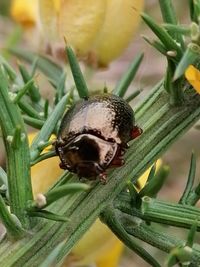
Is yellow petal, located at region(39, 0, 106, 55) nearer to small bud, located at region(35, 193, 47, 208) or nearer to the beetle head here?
the beetle head

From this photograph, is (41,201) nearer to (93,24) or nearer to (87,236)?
(87,236)

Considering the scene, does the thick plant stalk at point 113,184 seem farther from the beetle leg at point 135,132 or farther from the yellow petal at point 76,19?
the yellow petal at point 76,19

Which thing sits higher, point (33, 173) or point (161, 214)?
point (161, 214)

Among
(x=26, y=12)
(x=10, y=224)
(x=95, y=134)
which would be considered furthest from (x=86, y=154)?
(x=26, y=12)

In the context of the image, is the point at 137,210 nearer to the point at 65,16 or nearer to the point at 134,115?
the point at 134,115

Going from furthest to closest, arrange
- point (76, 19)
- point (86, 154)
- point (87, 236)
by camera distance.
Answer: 1. point (76, 19)
2. point (87, 236)
3. point (86, 154)

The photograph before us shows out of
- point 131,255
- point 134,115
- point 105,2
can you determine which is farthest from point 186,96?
point 131,255

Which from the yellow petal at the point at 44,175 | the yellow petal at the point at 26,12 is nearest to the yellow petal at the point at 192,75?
the yellow petal at the point at 44,175

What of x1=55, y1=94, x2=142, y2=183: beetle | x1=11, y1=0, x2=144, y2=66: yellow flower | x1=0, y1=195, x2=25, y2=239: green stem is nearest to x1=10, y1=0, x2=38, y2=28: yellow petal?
x1=11, y1=0, x2=144, y2=66: yellow flower
